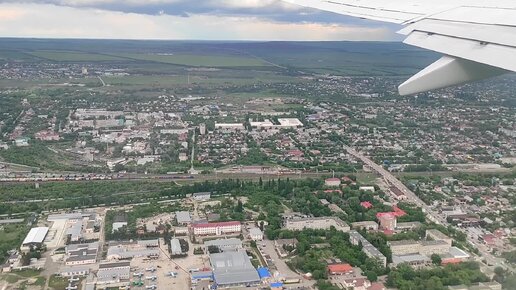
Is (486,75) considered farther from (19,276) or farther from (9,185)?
(9,185)

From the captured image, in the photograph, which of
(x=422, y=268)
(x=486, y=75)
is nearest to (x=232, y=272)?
(x=422, y=268)

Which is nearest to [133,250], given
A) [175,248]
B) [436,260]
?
[175,248]

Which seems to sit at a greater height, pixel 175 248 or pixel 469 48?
pixel 469 48

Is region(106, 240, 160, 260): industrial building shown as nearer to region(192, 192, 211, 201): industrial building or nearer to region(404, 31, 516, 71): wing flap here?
region(192, 192, 211, 201): industrial building

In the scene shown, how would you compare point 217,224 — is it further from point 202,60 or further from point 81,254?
point 202,60

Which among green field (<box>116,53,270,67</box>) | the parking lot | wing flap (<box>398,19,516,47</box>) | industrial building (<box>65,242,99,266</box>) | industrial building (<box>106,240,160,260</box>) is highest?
wing flap (<box>398,19,516,47</box>)

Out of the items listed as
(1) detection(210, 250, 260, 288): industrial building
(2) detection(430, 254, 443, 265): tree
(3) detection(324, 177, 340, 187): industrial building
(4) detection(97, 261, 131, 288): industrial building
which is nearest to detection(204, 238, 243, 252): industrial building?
(1) detection(210, 250, 260, 288): industrial building

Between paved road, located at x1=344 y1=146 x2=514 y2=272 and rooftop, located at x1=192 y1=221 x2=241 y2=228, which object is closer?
paved road, located at x1=344 y1=146 x2=514 y2=272
